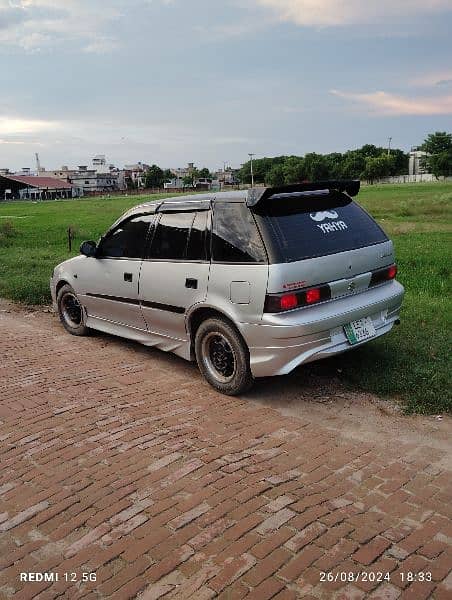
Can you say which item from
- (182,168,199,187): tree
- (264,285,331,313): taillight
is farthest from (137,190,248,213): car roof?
(182,168,199,187): tree

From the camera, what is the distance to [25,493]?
133 inches

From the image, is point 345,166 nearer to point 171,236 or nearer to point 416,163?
point 416,163

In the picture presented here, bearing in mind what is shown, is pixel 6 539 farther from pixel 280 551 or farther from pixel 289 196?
pixel 289 196

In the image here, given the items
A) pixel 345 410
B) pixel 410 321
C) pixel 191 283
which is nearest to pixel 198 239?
pixel 191 283

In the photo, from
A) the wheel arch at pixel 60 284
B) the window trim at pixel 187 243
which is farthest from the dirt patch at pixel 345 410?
the wheel arch at pixel 60 284

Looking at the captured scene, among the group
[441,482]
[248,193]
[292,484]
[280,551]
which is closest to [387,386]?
[441,482]

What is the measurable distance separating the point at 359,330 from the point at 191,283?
149cm

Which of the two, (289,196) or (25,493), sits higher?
(289,196)

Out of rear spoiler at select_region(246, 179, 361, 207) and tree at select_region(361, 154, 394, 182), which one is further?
tree at select_region(361, 154, 394, 182)

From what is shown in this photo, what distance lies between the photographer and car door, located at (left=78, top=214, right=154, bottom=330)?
569cm

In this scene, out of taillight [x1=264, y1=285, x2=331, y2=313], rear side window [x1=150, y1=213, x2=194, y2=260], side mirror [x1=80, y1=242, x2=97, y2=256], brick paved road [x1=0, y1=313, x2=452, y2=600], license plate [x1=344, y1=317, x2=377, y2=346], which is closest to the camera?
brick paved road [x1=0, y1=313, x2=452, y2=600]

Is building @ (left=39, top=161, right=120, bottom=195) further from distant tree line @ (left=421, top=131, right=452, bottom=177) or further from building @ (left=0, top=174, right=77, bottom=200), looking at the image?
distant tree line @ (left=421, top=131, right=452, bottom=177)

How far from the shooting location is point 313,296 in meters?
4.41

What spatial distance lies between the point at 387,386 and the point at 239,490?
1.93 metres
